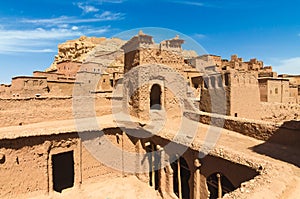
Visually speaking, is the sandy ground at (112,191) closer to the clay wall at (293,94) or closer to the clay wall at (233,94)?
the clay wall at (233,94)

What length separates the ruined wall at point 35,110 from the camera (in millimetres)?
11484

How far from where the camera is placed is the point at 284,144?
29.8 feet

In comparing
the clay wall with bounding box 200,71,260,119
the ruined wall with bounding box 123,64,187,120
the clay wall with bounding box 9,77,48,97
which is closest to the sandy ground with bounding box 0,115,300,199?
the ruined wall with bounding box 123,64,187,120

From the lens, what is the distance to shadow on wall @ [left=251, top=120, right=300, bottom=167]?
7.96 m

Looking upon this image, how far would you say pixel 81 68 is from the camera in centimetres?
3153

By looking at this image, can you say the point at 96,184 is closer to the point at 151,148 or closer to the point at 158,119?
the point at 151,148

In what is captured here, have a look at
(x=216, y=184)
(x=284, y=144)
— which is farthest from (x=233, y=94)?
(x=216, y=184)

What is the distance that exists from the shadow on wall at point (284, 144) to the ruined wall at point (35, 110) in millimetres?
9556

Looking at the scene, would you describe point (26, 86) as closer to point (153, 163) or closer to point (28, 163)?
point (28, 163)

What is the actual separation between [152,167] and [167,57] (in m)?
6.63

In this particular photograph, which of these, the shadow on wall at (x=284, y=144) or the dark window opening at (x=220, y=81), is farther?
the dark window opening at (x=220, y=81)

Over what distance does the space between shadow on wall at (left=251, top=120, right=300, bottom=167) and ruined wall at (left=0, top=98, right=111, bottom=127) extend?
9556 millimetres

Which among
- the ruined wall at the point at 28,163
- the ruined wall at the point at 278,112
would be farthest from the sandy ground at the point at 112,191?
the ruined wall at the point at 278,112

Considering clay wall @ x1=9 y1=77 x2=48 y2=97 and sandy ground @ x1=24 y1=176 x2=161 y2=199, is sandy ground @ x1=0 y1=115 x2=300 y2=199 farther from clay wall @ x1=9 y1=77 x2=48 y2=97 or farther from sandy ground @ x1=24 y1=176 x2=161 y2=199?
clay wall @ x1=9 y1=77 x2=48 y2=97
